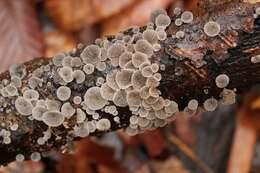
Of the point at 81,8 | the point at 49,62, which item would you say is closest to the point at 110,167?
the point at 81,8

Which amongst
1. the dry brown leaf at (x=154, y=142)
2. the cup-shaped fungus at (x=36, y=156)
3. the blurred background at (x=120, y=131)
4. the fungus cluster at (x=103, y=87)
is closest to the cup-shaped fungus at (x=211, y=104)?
the fungus cluster at (x=103, y=87)

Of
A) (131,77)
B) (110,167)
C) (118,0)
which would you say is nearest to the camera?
(131,77)

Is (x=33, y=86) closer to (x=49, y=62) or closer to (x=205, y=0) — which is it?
(x=49, y=62)

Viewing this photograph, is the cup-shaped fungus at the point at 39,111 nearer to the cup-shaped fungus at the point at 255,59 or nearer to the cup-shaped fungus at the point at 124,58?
the cup-shaped fungus at the point at 124,58

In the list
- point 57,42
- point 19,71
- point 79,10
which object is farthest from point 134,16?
point 19,71

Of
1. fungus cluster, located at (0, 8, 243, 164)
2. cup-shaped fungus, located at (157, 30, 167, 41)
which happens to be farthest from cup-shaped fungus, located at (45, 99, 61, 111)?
cup-shaped fungus, located at (157, 30, 167, 41)

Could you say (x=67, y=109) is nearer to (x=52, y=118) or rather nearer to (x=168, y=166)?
(x=52, y=118)

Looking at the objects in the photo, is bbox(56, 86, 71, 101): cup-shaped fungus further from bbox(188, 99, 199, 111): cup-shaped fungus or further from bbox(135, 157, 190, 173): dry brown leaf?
bbox(135, 157, 190, 173): dry brown leaf

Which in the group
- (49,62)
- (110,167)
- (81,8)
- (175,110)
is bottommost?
(110,167)

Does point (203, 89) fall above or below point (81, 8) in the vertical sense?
below
